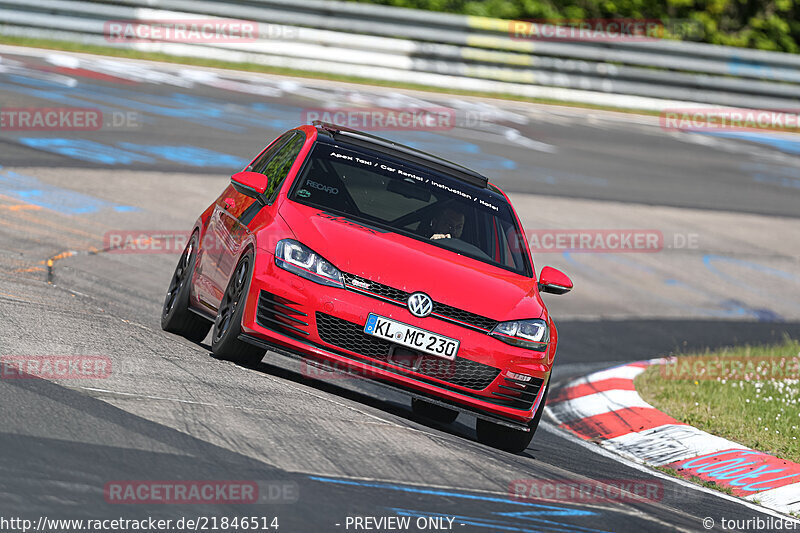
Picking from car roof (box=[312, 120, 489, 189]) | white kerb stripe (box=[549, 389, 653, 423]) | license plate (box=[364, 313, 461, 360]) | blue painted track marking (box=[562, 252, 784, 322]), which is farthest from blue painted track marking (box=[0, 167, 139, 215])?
license plate (box=[364, 313, 461, 360])

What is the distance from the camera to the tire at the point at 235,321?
285 inches

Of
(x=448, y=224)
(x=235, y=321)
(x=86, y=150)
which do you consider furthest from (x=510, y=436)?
(x=86, y=150)

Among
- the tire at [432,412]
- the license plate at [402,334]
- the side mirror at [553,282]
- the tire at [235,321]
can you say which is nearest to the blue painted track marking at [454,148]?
the tire at [432,412]

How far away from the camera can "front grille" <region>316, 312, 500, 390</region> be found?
6.98m

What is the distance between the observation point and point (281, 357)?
915cm

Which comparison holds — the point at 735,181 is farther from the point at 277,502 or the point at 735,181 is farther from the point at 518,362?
the point at 277,502

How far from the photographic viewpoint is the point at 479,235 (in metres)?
Answer: 8.27

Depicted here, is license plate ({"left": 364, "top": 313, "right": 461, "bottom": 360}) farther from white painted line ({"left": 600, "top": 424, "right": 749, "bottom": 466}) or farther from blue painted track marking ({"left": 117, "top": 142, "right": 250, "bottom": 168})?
blue painted track marking ({"left": 117, "top": 142, "right": 250, "bottom": 168})

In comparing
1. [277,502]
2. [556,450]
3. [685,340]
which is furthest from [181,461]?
[685,340]

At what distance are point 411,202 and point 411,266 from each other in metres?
1.06

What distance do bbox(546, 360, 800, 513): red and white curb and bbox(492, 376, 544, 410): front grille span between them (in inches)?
49.7

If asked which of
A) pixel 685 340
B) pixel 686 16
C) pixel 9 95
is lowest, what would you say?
pixel 685 340

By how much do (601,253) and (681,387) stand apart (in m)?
6.14

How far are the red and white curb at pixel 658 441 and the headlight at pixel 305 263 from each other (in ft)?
8.54
